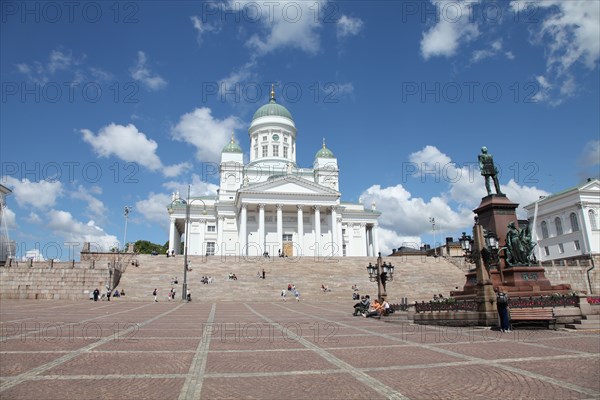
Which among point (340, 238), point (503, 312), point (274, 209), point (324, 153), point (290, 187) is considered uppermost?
point (324, 153)

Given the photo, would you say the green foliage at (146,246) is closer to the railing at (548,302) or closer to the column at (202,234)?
the column at (202,234)

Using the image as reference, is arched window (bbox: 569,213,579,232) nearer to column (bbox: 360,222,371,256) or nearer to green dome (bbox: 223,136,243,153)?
column (bbox: 360,222,371,256)

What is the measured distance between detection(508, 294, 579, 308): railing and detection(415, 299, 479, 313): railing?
1.19 metres

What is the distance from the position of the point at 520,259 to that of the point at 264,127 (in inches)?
2455

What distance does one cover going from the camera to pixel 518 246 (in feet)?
53.0

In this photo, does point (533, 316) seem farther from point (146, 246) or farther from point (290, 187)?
point (146, 246)

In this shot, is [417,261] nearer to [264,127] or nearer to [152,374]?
[264,127]

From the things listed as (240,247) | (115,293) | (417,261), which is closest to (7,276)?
(115,293)

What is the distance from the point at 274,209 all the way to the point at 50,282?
32579 mm

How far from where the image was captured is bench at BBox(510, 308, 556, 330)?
13148mm

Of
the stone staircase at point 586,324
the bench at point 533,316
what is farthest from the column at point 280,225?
the stone staircase at point 586,324

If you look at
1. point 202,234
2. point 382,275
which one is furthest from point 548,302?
point 202,234

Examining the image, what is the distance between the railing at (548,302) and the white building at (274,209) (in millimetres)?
43961

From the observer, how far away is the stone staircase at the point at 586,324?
1286 centimetres
